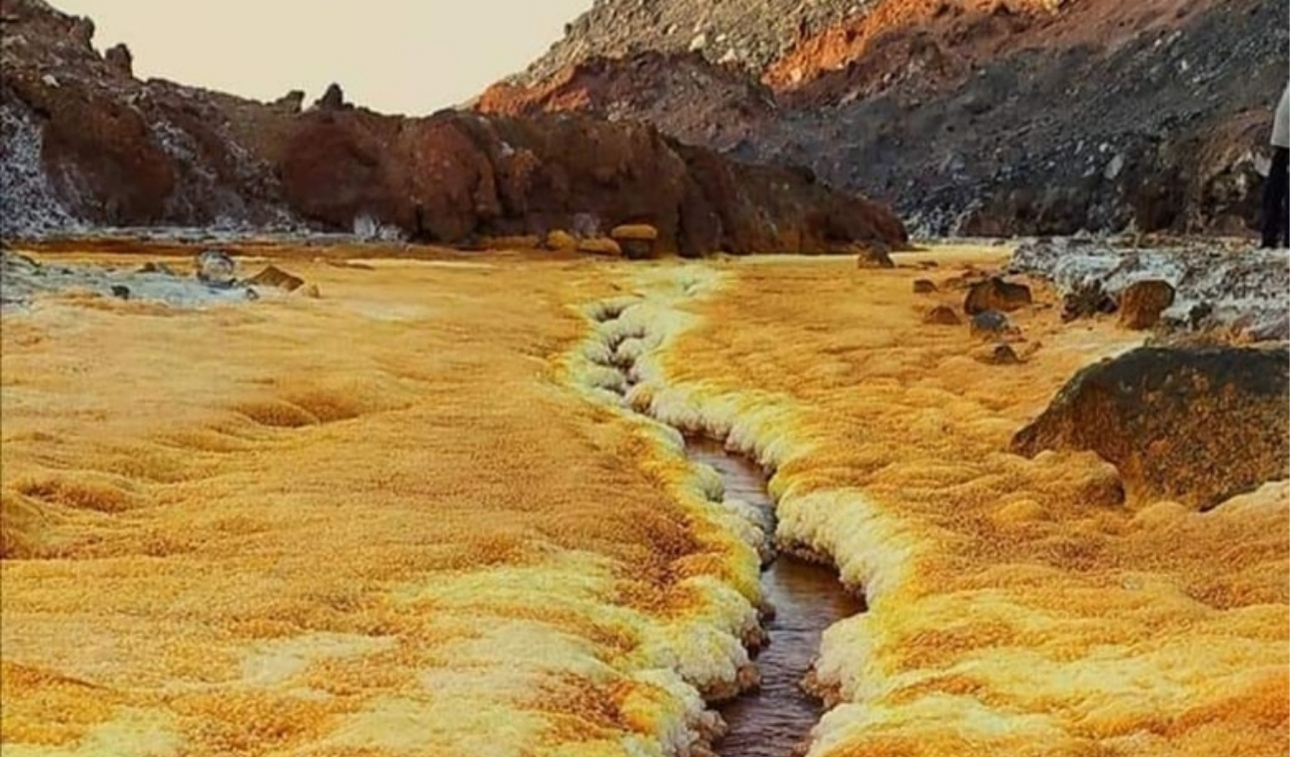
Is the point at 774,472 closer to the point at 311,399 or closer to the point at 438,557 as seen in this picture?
the point at 311,399

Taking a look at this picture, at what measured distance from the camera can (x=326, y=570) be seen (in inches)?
545

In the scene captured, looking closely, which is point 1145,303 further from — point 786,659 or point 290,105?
point 290,105

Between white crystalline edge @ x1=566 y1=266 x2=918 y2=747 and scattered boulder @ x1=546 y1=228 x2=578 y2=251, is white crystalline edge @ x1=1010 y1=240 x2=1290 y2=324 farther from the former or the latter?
scattered boulder @ x1=546 y1=228 x2=578 y2=251

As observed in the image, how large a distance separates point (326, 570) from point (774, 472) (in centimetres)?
1059

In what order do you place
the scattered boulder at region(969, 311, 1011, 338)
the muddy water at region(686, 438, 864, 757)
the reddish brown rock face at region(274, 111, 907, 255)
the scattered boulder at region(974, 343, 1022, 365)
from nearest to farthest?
the muddy water at region(686, 438, 864, 757) < the scattered boulder at region(974, 343, 1022, 365) < the scattered boulder at region(969, 311, 1011, 338) < the reddish brown rock face at region(274, 111, 907, 255)

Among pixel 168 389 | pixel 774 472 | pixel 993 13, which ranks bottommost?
pixel 774 472

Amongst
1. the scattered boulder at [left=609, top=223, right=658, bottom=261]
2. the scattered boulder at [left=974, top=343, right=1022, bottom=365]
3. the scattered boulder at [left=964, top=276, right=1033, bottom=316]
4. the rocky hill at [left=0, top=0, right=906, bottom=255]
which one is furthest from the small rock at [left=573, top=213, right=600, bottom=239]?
the scattered boulder at [left=974, top=343, right=1022, bottom=365]

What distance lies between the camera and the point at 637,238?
70.2 meters

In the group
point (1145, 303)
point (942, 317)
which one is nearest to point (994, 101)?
point (942, 317)

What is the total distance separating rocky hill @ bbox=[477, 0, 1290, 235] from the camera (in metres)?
92.4

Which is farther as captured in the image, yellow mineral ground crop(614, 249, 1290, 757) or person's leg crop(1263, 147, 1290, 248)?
person's leg crop(1263, 147, 1290, 248)

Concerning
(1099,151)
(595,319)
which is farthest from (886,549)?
(1099,151)

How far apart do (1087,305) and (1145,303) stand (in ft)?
11.6

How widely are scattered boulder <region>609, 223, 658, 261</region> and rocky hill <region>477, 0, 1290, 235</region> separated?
23.9 m
